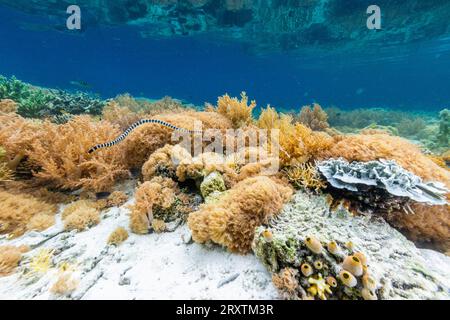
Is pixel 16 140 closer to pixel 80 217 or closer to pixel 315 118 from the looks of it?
pixel 80 217

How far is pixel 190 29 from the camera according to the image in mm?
28250

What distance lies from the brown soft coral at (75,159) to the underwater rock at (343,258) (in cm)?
326

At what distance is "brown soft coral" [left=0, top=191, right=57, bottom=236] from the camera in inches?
136

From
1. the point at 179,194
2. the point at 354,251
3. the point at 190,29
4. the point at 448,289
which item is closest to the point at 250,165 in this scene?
the point at 179,194

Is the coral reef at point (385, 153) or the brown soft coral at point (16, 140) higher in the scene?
the brown soft coral at point (16, 140)

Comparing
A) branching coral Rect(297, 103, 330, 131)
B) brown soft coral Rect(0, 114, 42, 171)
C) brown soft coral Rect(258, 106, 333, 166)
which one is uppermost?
brown soft coral Rect(0, 114, 42, 171)

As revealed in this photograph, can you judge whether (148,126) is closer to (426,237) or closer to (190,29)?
(426,237)

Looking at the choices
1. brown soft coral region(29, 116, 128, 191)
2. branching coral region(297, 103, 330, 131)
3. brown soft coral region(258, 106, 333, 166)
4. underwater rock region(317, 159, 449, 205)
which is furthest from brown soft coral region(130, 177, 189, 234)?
branching coral region(297, 103, 330, 131)


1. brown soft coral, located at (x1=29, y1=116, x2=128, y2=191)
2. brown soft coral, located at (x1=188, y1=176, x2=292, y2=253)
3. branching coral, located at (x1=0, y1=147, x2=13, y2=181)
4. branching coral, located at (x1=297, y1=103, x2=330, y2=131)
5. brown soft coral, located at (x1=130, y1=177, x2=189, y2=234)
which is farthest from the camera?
branching coral, located at (x1=297, y1=103, x2=330, y2=131)

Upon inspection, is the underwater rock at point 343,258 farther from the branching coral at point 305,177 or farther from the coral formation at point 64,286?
the coral formation at point 64,286

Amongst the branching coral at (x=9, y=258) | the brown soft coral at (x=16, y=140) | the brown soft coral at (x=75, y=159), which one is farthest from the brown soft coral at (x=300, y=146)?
the brown soft coral at (x=16, y=140)

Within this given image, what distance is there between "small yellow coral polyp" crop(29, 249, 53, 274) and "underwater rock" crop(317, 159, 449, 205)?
3.67m

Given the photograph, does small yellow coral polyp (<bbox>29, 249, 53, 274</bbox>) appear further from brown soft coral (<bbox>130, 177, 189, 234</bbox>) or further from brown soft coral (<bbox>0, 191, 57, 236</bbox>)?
brown soft coral (<bbox>130, 177, 189, 234</bbox>)

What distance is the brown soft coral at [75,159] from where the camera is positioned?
4191 millimetres
